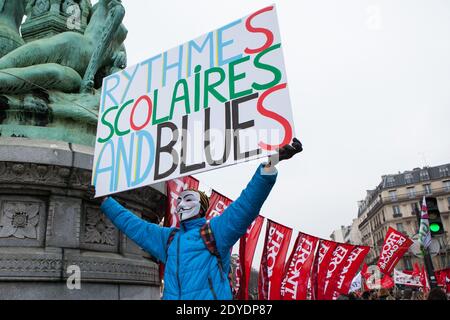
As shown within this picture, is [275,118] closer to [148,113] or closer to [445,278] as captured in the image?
[148,113]

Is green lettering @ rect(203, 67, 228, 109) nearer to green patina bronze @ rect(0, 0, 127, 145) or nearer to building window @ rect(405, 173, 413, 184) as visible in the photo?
green patina bronze @ rect(0, 0, 127, 145)

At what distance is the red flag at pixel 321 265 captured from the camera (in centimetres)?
927

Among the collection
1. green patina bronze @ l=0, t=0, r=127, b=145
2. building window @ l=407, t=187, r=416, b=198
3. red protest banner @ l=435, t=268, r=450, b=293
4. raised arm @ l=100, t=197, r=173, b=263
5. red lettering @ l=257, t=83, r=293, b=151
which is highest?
building window @ l=407, t=187, r=416, b=198

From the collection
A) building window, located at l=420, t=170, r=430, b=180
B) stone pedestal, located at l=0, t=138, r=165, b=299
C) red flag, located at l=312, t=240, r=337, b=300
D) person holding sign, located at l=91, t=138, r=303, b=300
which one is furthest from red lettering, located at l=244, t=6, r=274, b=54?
building window, located at l=420, t=170, r=430, b=180

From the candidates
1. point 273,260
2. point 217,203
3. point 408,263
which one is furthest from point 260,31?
point 408,263

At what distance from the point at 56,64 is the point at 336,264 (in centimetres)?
772

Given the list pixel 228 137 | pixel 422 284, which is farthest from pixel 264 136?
pixel 422 284

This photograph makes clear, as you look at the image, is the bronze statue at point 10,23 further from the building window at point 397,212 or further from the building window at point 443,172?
the building window at point 443,172

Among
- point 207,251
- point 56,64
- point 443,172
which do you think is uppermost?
point 443,172

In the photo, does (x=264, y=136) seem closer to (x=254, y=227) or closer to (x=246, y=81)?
(x=246, y=81)

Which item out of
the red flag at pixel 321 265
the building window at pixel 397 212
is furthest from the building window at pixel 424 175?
the red flag at pixel 321 265

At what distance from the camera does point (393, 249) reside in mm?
14727

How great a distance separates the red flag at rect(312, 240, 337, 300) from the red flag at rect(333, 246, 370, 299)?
371mm

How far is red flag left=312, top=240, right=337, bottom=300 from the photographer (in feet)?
30.4
